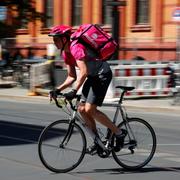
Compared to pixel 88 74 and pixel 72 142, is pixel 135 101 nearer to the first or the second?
pixel 72 142

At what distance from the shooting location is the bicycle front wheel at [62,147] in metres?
7.41

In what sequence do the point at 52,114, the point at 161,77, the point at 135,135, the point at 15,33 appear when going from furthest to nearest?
the point at 15,33 → the point at 161,77 → the point at 52,114 → the point at 135,135

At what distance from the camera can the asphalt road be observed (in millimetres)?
7376

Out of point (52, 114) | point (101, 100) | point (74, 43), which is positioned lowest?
point (52, 114)

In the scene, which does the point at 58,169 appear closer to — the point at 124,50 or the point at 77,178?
the point at 77,178

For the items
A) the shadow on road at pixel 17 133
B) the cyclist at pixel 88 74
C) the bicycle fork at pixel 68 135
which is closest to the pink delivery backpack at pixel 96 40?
the cyclist at pixel 88 74

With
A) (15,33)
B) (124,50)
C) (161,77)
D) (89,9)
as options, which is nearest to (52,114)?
(161,77)

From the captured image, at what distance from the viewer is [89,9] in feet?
97.3

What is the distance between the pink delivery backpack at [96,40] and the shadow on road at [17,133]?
3.17 metres

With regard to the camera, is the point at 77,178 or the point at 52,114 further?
the point at 52,114

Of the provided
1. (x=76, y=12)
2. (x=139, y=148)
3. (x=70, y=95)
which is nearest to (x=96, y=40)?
(x=70, y=95)

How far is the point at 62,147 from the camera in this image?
752 cm

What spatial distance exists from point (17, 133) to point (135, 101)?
7801 mm

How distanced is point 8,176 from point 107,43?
1.98m
